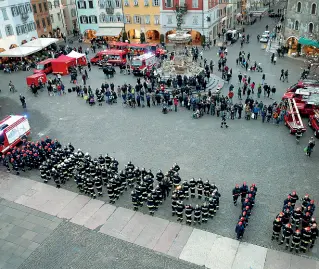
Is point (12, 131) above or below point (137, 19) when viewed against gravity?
below

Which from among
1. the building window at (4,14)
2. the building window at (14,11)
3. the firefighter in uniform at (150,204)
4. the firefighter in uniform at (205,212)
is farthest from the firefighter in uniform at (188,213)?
the building window at (14,11)

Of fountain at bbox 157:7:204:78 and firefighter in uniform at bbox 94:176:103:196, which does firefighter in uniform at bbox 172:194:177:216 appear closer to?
firefighter in uniform at bbox 94:176:103:196

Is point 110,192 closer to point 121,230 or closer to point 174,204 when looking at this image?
point 121,230

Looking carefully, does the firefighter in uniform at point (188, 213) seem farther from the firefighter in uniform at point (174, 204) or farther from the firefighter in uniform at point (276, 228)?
the firefighter in uniform at point (276, 228)

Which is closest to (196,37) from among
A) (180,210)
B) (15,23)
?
(15,23)

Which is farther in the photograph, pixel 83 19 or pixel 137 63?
pixel 83 19

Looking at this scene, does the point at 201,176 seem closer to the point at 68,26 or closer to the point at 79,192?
the point at 79,192

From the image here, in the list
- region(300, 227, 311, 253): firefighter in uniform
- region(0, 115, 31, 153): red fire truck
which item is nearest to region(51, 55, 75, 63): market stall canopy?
region(0, 115, 31, 153): red fire truck
